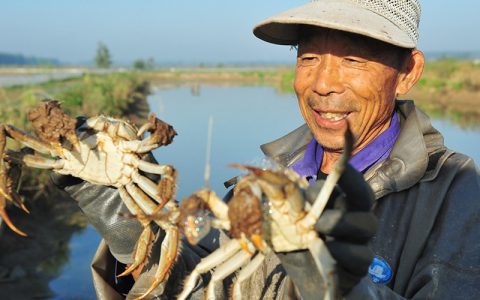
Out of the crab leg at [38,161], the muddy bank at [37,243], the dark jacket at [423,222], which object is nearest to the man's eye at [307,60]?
the dark jacket at [423,222]

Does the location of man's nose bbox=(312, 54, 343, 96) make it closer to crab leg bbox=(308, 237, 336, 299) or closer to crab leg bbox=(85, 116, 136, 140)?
crab leg bbox=(308, 237, 336, 299)

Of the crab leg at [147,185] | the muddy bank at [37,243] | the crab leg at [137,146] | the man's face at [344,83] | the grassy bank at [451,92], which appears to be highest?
the man's face at [344,83]

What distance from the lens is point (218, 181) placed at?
1395 centimetres

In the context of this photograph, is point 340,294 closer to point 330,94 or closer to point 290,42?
point 330,94

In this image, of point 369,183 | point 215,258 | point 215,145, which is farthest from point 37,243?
point 369,183

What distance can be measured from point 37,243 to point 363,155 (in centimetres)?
1010

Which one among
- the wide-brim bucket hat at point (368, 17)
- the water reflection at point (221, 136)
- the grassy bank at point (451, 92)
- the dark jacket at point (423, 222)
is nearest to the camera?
the dark jacket at point (423, 222)

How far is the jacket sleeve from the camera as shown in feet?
7.41

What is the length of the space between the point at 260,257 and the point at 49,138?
1572 millimetres

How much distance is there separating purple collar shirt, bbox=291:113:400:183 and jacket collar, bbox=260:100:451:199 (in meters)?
0.09

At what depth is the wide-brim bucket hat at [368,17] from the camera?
2506mm

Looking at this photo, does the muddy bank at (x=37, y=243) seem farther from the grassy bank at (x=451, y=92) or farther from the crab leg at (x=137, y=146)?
the grassy bank at (x=451, y=92)

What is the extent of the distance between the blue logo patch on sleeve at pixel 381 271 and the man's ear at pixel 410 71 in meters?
1.07

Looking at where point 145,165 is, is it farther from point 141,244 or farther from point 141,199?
point 141,244
